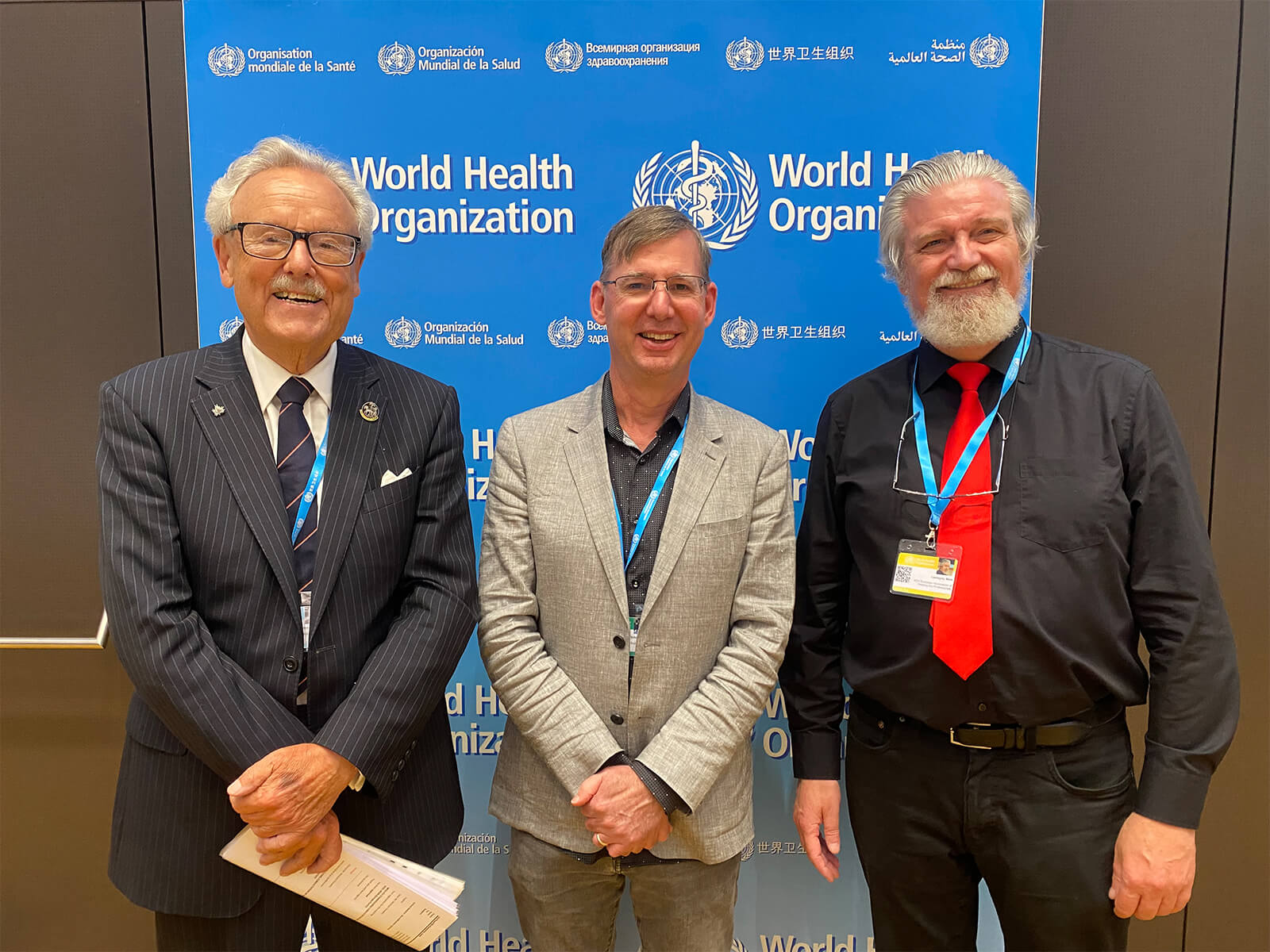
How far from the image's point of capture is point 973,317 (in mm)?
1742

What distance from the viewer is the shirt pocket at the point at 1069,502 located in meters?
1.66

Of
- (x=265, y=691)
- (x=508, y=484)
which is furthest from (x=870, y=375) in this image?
(x=265, y=691)

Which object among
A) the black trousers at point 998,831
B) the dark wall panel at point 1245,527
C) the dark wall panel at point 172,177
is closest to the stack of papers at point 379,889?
the black trousers at point 998,831

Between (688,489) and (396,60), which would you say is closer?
(688,489)

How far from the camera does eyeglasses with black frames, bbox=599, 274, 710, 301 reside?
1.71 metres

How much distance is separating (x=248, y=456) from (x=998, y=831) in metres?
1.75

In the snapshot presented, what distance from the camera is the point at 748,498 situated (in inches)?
69.7

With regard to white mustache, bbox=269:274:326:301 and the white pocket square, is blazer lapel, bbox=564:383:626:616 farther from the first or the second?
white mustache, bbox=269:274:326:301

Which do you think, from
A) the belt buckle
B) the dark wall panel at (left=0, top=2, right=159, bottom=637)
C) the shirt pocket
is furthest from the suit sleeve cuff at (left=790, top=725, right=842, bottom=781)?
the dark wall panel at (left=0, top=2, right=159, bottom=637)

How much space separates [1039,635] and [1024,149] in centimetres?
148

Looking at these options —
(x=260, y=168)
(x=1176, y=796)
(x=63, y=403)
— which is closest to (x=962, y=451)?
(x=1176, y=796)

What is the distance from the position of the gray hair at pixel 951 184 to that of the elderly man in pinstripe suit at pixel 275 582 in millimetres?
1178

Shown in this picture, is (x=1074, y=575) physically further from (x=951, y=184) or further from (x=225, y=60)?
(x=225, y=60)

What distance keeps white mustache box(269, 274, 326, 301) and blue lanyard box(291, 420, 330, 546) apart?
0.86 ft
